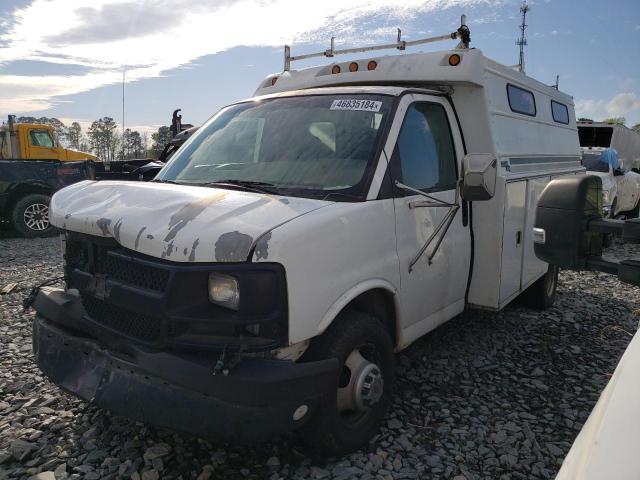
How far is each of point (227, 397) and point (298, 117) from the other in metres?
1.99

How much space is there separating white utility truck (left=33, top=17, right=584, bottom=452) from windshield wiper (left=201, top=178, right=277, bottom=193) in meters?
0.02

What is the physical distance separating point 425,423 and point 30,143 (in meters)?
15.8

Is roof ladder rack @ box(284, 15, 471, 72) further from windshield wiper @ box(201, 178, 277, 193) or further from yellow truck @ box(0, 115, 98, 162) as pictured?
yellow truck @ box(0, 115, 98, 162)

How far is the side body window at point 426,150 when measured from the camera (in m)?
3.40

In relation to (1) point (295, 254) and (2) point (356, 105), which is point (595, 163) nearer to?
(2) point (356, 105)

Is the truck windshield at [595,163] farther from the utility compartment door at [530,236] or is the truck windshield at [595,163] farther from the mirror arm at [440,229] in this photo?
the mirror arm at [440,229]

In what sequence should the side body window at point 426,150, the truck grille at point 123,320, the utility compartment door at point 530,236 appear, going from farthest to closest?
the utility compartment door at point 530,236 → the side body window at point 426,150 → the truck grille at point 123,320

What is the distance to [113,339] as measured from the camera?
8.91 ft

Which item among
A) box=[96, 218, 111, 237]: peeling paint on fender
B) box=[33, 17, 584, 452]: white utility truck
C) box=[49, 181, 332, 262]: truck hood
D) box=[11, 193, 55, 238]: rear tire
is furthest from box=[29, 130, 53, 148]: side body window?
box=[96, 218, 111, 237]: peeling paint on fender

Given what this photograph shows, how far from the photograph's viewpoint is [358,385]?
288 cm

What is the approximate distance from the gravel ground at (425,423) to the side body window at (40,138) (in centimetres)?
1218

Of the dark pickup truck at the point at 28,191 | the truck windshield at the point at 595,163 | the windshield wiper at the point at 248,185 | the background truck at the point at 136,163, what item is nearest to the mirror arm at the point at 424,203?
the windshield wiper at the point at 248,185

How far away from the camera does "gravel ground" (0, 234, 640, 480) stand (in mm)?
2895

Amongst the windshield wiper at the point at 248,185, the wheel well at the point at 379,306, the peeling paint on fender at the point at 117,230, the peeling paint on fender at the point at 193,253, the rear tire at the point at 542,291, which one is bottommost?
the rear tire at the point at 542,291
